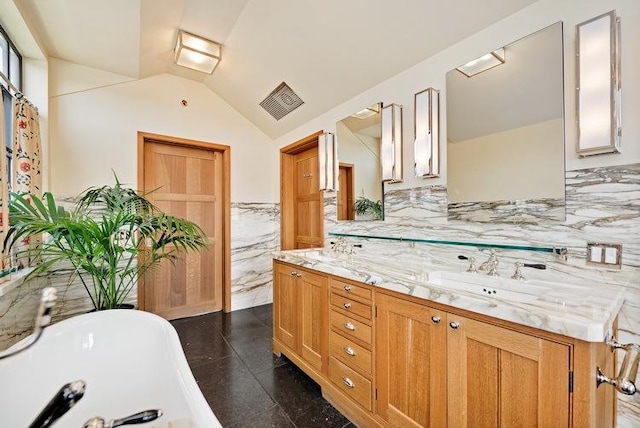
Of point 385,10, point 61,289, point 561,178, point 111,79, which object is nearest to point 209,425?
point 561,178

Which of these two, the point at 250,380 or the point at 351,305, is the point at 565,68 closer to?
the point at 351,305

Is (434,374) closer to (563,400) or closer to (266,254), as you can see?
(563,400)

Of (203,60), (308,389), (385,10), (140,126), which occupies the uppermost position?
(203,60)

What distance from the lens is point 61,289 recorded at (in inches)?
99.9

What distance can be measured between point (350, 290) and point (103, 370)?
4.86 ft

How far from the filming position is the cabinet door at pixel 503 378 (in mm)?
905

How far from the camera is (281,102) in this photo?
307cm

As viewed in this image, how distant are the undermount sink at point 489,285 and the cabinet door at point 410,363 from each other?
7.9 inches

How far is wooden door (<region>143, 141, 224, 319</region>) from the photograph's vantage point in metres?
3.17

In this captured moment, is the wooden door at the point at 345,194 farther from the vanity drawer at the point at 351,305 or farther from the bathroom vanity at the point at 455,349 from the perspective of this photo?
the vanity drawer at the point at 351,305

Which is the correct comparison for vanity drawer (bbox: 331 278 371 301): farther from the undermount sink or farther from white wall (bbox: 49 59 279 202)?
white wall (bbox: 49 59 279 202)

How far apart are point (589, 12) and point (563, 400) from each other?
167cm

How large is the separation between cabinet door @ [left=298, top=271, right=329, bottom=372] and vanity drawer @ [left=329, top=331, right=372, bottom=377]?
0.08 m

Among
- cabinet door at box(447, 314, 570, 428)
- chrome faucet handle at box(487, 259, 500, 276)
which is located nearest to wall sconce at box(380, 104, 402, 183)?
chrome faucet handle at box(487, 259, 500, 276)
